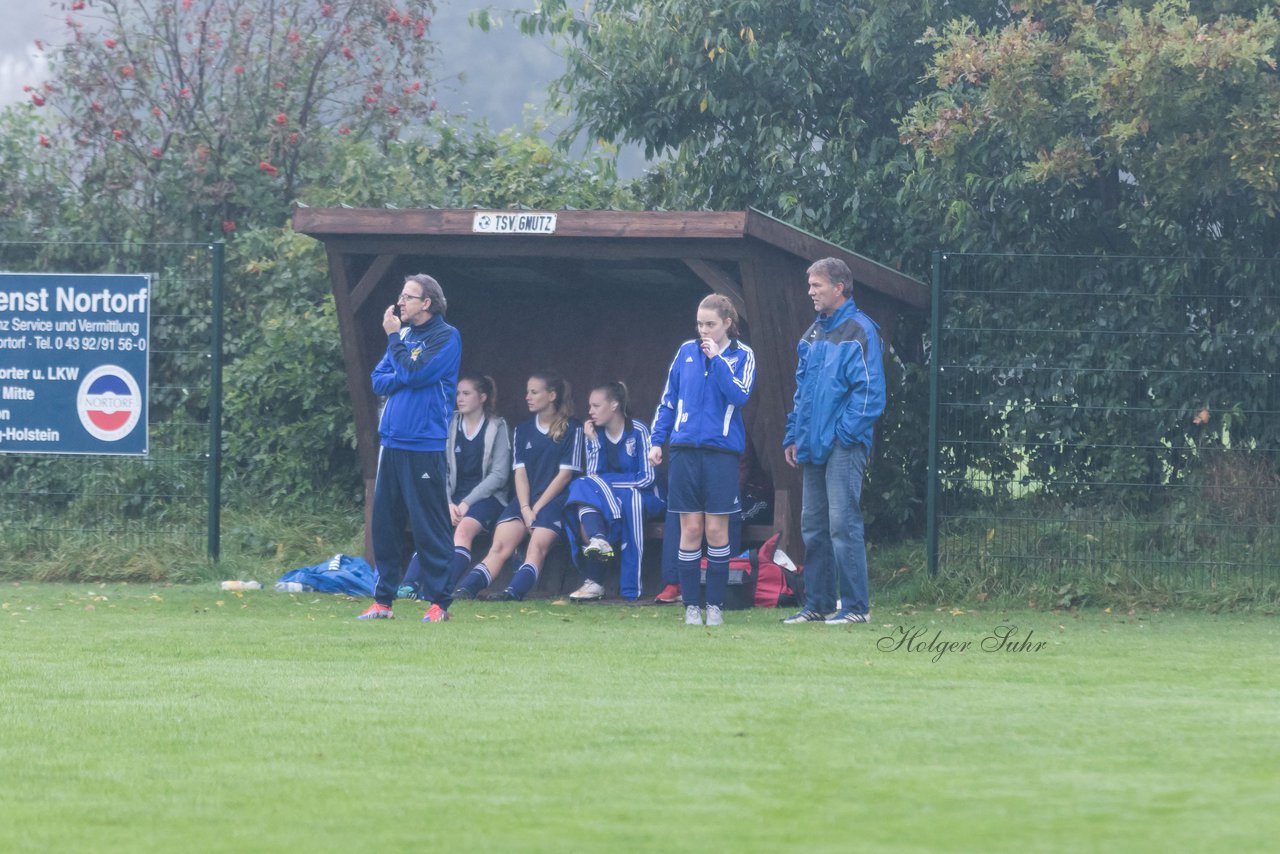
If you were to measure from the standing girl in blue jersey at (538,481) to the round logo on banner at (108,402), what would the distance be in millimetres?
2403

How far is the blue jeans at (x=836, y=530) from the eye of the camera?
29.1 feet

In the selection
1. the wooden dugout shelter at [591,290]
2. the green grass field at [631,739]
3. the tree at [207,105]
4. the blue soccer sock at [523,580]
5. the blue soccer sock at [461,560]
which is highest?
the tree at [207,105]

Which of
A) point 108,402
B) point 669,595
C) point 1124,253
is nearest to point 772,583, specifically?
point 669,595

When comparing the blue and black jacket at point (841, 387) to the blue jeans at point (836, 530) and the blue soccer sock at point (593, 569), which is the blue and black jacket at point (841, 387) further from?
the blue soccer sock at point (593, 569)

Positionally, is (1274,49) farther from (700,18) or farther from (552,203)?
(552,203)

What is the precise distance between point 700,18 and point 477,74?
91726 millimetres

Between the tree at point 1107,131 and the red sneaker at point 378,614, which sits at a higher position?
the tree at point 1107,131

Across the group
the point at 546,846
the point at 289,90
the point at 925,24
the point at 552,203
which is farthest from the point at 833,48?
the point at 546,846

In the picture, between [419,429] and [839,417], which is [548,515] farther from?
[839,417]

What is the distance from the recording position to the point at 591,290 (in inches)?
482

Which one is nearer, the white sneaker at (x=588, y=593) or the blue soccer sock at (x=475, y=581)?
the blue soccer sock at (x=475, y=581)

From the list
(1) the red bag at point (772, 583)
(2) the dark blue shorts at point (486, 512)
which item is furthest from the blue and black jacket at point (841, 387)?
(2) the dark blue shorts at point (486, 512)

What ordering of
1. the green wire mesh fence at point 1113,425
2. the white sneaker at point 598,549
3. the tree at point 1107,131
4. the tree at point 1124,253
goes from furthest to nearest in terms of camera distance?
1. the white sneaker at point 598,549
2. the green wire mesh fence at point 1113,425
3. the tree at point 1124,253
4. the tree at point 1107,131

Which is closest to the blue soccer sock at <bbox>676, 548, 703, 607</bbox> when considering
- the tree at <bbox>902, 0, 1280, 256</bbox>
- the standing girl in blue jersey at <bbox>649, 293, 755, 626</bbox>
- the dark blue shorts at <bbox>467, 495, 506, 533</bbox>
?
the standing girl in blue jersey at <bbox>649, 293, 755, 626</bbox>
